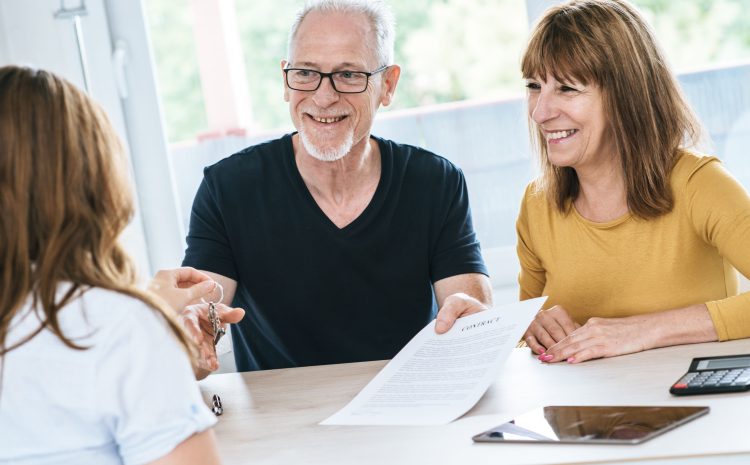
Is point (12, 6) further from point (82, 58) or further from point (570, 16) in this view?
point (570, 16)

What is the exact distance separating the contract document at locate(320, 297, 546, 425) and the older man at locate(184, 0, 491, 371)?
1.53 ft

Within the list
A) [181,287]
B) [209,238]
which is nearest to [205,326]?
[181,287]

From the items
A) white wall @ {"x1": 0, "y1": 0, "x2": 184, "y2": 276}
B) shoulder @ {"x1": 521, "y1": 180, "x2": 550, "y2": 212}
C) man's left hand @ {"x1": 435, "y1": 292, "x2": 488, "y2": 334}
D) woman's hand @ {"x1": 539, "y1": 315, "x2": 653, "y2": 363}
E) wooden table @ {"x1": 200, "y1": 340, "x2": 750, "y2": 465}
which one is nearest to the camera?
wooden table @ {"x1": 200, "y1": 340, "x2": 750, "y2": 465}

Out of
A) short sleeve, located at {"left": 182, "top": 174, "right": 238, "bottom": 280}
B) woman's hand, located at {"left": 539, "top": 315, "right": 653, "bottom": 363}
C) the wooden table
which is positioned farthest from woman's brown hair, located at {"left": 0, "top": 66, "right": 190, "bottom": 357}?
short sleeve, located at {"left": 182, "top": 174, "right": 238, "bottom": 280}

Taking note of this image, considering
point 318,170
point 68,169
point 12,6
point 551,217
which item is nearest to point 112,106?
point 12,6

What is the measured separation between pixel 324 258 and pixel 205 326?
50 cm

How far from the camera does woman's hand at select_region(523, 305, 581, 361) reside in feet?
5.59

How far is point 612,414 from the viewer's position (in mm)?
1249

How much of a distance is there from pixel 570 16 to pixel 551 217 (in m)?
0.45

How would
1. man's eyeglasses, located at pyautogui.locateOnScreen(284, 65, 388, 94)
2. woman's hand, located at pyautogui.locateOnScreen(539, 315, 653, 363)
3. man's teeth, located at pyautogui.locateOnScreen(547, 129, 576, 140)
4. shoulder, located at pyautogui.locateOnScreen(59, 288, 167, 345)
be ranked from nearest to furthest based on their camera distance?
shoulder, located at pyautogui.locateOnScreen(59, 288, 167, 345), woman's hand, located at pyautogui.locateOnScreen(539, 315, 653, 363), man's teeth, located at pyautogui.locateOnScreen(547, 129, 576, 140), man's eyeglasses, located at pyautogui.locateOnScreen(284, 65, 388, 94)

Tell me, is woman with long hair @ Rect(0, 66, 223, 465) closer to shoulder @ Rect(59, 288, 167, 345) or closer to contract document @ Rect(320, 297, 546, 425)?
shoulder @ Rect(59, 288, 167, 345)

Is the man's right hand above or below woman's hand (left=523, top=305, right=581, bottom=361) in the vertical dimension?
above

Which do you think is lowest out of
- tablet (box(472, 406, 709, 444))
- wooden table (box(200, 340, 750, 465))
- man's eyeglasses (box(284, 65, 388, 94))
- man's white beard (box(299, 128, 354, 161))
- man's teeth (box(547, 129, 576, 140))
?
wooden table (box(200, 340, 750, 465))

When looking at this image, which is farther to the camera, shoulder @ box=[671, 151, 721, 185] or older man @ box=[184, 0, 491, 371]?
older man @ box=[184, 0, 491, 371]
